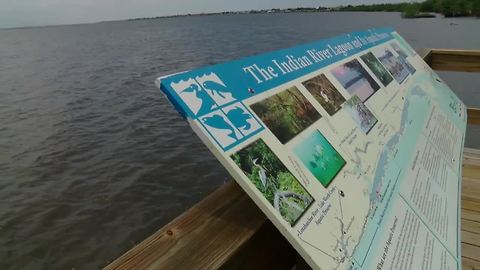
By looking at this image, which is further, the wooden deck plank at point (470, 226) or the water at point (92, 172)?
the water at point (92, 172)

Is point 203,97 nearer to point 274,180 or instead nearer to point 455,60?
point 274,180

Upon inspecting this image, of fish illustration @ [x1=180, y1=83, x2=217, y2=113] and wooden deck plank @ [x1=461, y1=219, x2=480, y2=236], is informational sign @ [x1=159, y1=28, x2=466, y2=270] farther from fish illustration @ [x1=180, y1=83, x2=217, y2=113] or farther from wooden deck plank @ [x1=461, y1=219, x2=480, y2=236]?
wooden deck plank @ [x1=461, y1=219, x2=480, y2=236]

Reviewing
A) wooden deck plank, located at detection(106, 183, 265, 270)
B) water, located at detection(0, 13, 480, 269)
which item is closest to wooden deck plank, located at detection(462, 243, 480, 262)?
wooden deck plank, located at detection(106, 183, 265, 270)

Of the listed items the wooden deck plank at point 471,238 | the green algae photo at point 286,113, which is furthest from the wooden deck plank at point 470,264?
the green algae photo at point 286,113

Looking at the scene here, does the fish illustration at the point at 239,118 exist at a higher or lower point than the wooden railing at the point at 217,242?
higher

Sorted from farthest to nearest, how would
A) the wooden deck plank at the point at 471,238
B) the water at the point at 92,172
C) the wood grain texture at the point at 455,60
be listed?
the water at the point at 92,172
the wood grain texture at the point at 455,60
the wooden deck plank at the point at 471,238

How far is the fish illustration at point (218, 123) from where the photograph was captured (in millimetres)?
1086

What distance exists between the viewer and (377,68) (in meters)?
2.56

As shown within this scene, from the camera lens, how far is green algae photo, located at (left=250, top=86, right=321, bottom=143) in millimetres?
1255

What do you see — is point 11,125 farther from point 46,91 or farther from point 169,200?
point 169,200

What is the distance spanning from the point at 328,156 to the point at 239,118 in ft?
1.26

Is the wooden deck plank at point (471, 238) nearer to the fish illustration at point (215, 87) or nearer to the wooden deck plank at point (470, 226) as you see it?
the wooden deck plank at point (470, 226)

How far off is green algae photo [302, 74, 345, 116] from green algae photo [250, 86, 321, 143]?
0.10 metres

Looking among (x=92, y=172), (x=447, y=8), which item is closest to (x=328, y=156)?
(x=92, y=172)
